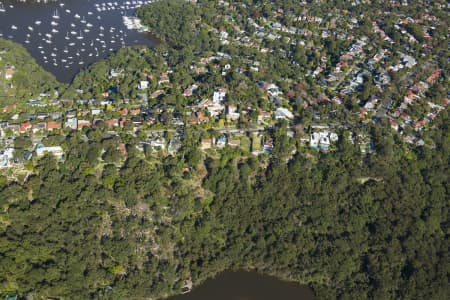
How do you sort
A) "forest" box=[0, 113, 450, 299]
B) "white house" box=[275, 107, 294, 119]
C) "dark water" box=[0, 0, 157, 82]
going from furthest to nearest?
1. "dark water" box=[0, 0, 157, 82]
2. "white house" box=[275, 107, 294, 119]
3. "forest" box=[0, 113, 450, 299]

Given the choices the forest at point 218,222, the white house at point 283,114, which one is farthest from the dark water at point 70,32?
the white house at point 283,114

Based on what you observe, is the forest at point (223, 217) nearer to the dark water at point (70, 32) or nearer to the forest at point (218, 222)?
the forest at point (218, 222)

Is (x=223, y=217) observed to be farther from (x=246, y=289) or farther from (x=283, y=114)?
(x=283, y=114)

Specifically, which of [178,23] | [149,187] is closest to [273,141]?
[149,187]

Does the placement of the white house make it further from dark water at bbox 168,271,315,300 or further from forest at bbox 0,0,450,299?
dark water at bbox 168,271,315,300

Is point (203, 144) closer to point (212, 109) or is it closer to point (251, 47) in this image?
point (212, 109)

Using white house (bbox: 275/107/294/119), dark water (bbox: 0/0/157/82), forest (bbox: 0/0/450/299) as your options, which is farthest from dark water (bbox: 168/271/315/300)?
dark water (bbox: 0/0/157/82)
